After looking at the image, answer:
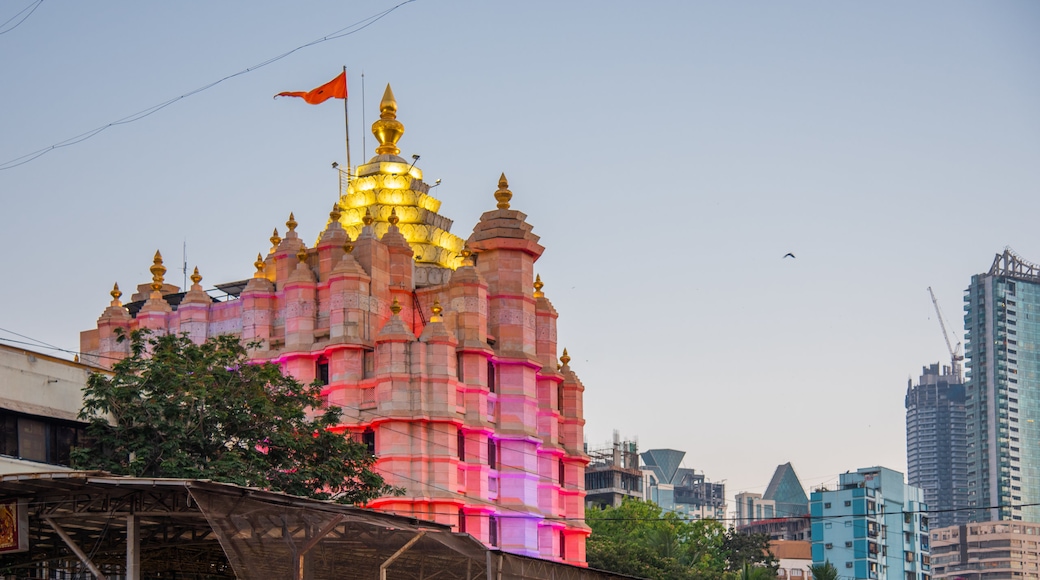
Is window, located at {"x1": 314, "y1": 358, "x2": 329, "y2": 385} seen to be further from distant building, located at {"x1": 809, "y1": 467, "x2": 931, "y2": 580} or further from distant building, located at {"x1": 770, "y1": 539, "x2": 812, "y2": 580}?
distant building, located at {"x1": 770, "y1": 539, "x2": 812, "y2": 580}

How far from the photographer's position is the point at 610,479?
454ft

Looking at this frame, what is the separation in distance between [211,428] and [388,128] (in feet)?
93.6

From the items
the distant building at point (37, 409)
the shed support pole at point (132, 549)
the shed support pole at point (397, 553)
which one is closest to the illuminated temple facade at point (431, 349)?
the distant building at point (37, 409)

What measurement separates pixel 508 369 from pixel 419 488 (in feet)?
22.6

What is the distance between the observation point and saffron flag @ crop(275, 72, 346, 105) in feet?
216

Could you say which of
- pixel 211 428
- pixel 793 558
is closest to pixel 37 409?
pixel 211 428

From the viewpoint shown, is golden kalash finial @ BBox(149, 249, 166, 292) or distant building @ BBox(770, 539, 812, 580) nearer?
golden kalash finial @ BBox(149, 249, 166, 292)

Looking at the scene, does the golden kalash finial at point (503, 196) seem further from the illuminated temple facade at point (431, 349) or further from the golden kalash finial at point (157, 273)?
the golden kalash finial at point (157, 273)

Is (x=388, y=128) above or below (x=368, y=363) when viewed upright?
above

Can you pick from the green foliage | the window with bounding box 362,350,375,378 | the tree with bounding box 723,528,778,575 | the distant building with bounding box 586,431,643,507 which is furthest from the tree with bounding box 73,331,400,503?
the distant building with bounding box 586,431,643,507

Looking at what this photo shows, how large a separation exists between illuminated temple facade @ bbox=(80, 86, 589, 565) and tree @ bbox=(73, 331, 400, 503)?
10971mm

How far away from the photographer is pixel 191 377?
4272cm

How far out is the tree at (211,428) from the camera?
40625mm

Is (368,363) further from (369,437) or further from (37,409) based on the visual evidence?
(37,409)
